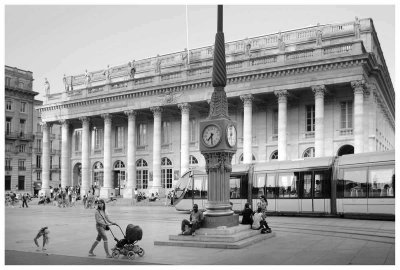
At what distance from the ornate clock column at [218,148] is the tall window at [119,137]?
45.7 meters

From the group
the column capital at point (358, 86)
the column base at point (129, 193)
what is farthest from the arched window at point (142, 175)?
the column capital at point (358, 86)

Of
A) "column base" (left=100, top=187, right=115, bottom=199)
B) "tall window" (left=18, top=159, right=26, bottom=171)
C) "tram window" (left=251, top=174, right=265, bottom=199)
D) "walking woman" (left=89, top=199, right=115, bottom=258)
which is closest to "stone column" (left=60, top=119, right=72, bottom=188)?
"column base" (left=100, top=187, right=115, bottom=199)

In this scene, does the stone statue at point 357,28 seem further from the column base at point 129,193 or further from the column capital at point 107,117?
the column capital at point 107,117

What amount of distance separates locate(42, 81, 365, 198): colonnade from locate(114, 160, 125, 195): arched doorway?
1.83 metres

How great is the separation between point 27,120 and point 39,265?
7235cm

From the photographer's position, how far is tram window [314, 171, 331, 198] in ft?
93.9

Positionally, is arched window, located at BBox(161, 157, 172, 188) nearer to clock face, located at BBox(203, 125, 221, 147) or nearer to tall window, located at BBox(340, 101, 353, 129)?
tall window, located at BBox(340, 101, 353, 129)

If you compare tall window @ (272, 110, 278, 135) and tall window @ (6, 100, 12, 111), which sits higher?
tall window @ (6, 100, 12, 111)

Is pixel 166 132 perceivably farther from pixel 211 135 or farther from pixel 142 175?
pixel 211 135

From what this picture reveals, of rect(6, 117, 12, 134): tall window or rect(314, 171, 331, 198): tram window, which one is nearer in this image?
rect(314, 171, 331, 198): tram window

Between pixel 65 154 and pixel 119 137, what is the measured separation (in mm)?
7373

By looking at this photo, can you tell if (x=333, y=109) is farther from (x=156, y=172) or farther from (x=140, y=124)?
(x=140, y=124)

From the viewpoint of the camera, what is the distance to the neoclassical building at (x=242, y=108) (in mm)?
45156

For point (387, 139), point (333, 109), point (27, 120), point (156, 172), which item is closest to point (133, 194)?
point (156, 172)
